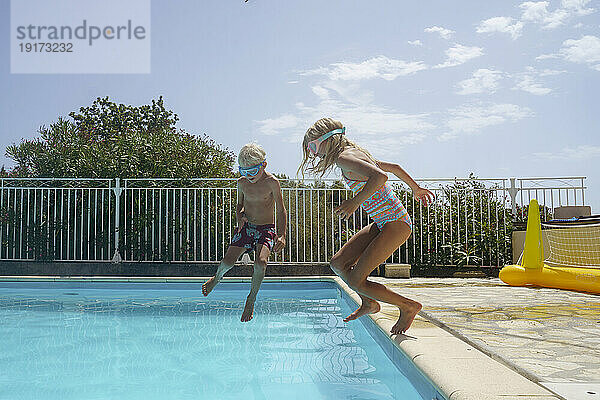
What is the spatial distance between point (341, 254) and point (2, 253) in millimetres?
9441

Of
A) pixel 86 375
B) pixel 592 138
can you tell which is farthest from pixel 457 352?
pixel 592 138

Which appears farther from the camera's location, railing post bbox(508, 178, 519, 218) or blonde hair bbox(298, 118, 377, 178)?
railing post bbox(508, 178, 519, 218)

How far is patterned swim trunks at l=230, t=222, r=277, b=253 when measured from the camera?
4.42 metres

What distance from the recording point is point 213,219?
404 inches

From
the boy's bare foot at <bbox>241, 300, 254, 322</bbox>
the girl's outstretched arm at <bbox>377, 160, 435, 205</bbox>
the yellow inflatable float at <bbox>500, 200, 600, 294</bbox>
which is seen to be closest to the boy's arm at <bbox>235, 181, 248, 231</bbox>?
the boy's bare foot at <bbox>241, 300, 254, 322</bbox>

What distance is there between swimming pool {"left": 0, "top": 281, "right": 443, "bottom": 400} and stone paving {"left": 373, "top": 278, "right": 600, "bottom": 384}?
1.81 ft

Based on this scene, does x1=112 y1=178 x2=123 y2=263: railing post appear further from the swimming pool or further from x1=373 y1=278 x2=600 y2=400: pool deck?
x1=373 y1=278 x2=600 y2=400: pool deck

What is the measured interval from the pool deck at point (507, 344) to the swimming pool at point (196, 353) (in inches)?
6.3

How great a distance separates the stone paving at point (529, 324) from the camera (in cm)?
253

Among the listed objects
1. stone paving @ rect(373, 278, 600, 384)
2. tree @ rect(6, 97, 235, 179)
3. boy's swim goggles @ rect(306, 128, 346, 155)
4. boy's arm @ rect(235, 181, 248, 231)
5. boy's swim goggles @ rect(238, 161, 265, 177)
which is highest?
tree @ rect(6, 97, 235, 179)

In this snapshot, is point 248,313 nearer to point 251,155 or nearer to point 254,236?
point 254,236

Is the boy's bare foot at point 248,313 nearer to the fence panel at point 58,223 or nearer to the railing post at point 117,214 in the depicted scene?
the railing post at point 117,214

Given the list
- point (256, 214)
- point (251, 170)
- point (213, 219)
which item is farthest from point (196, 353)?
point (213, 219)

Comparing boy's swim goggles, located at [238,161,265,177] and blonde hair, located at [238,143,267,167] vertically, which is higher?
Answer: blonde hair, located at [238,143,267,167]
